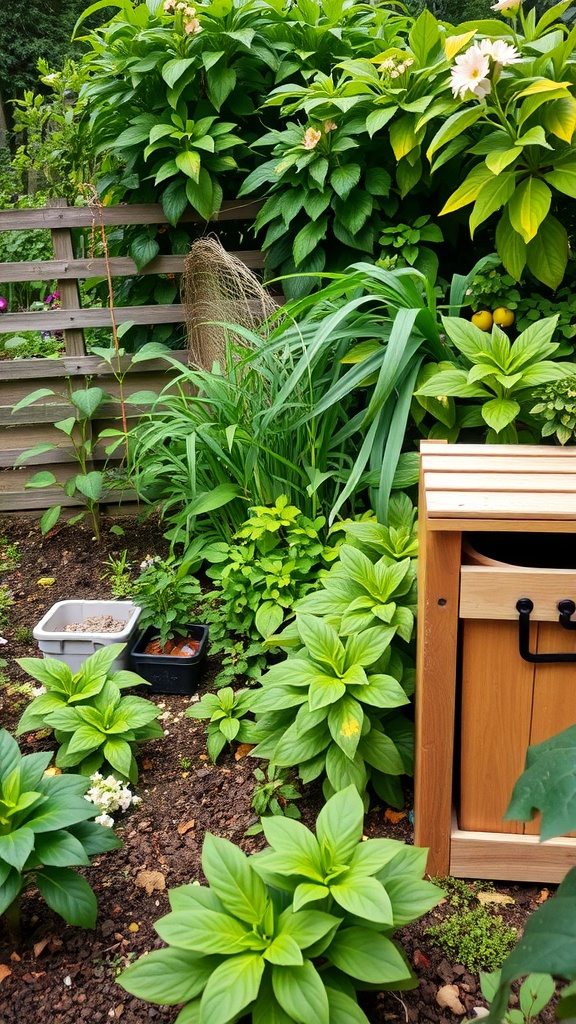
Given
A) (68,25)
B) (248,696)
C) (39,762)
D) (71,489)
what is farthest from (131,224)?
(68,25)

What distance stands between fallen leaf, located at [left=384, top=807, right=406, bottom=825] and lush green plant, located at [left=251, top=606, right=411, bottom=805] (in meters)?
0.04

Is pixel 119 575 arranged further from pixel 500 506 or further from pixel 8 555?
pixel 500 506

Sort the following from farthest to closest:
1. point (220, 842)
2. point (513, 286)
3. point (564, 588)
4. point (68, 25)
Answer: point (68, 25) < point (513, 286) < point (564, 588) < point (220, 842)

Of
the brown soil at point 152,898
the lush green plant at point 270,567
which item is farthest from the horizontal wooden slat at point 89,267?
the brown soil at point 152,898

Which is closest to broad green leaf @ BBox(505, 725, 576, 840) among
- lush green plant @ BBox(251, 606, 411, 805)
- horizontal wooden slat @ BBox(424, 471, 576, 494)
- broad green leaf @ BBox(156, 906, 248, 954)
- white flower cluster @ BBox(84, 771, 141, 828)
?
broad green leaf @ BBox(156, 906, 248, 954)

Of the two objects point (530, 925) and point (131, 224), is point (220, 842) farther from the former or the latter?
point (131, 224)

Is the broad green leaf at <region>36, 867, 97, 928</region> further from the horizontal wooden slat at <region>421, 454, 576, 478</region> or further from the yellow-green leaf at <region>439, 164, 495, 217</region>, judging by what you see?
the yellow-green leaf at <region>439, 164, 495, 217</region>

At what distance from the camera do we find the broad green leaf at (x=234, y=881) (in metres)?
1.17

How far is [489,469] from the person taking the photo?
1581mm

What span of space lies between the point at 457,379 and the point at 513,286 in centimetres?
62

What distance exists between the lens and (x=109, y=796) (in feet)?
5.68

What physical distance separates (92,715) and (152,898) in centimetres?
44

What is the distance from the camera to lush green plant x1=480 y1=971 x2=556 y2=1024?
1.13 m

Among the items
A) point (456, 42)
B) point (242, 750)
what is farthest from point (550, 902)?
point (456, 42)
